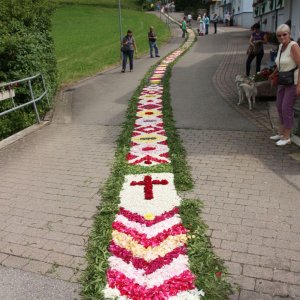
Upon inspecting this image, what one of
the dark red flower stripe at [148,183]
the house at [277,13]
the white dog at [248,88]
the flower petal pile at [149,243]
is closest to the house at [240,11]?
the house at [277,13]

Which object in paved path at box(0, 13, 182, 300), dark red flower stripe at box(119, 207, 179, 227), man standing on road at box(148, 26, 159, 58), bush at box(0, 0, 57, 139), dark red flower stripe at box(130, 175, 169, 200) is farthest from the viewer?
man standing on road at box(148, 26, 159, 58)

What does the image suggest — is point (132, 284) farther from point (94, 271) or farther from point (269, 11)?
point (269, 11)

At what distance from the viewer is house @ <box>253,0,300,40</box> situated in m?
19.7

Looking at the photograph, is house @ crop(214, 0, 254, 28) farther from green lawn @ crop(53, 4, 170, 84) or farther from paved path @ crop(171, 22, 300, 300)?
paved path @ crop(171, 22, 300, 300)

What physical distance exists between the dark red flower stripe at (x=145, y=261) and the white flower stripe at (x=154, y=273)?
0.04 meters

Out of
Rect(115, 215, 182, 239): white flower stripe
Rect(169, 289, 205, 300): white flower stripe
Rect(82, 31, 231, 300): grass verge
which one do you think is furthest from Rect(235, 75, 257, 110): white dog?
Rect(169, 289, 205, 300): white flower stripe

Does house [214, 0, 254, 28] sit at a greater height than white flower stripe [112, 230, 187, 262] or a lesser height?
greater

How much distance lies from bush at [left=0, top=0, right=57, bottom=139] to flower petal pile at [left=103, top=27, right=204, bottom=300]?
12.6 feet

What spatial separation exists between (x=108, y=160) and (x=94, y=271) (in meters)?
3.19

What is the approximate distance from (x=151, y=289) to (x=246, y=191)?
233 centimetres

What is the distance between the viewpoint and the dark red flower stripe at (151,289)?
11.1 feet

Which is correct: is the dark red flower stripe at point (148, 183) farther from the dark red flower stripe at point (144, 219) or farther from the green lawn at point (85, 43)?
the green lawn at point (85, 43)

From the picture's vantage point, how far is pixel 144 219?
4.65 meters

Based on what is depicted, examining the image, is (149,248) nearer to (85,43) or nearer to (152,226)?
(152,226)
